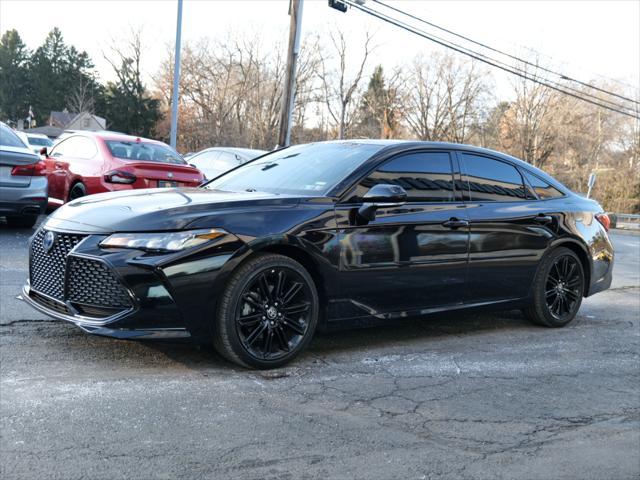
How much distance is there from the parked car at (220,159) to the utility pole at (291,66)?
2.12 m

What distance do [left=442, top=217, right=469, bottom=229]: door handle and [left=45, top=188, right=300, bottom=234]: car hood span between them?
Answer: 137 cm

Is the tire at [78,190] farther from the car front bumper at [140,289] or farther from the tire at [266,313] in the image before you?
the tire at [266,313]

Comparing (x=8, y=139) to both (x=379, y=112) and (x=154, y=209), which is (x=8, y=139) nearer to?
(x=154, y=209)

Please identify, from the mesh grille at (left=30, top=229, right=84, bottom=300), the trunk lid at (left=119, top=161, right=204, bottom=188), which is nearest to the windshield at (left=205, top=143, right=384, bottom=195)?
the mesh grille at (left=30, top=229, right=84, bottom=300)

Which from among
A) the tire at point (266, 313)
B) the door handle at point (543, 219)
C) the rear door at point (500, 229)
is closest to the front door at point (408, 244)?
the rear door at point (500, 229)

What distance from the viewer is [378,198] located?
469 cm

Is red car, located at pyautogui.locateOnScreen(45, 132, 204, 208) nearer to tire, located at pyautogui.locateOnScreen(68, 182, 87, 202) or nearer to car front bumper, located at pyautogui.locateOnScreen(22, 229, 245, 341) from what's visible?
tire, located at pyautogui.locateOnScreen(68, 182, 87, 202)

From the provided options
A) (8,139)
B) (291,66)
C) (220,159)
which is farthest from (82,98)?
(8,139)

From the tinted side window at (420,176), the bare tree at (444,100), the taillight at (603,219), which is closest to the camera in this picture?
the tinted side window at (420,176)

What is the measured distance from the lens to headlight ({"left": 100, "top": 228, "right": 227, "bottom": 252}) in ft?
12.8

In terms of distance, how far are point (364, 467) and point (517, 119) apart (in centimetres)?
5935

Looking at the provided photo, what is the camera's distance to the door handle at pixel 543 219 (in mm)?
5971

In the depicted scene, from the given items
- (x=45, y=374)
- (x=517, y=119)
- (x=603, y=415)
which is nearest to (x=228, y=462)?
(x=45, y=374)

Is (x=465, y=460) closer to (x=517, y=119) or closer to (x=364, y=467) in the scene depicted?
(x=364, y=467)
